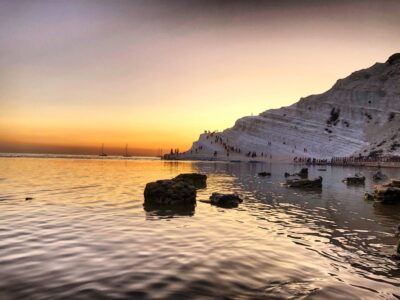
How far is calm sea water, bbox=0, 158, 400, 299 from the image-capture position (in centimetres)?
1041

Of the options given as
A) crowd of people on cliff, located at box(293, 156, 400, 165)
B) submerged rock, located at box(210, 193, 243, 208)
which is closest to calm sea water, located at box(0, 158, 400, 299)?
submerged rock, located at box(210, 193, 243, 208)

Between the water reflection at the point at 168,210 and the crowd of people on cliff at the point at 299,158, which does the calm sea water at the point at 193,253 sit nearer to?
the water reflection at the point at 168,210

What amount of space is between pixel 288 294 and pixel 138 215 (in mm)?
12763

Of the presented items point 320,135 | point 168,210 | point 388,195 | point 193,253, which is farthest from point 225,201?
point 320,135

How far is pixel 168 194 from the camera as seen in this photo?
2711cm

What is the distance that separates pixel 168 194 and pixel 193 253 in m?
13.3

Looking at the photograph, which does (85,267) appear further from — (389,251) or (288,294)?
(389,251)

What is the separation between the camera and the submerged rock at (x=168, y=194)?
2684cm

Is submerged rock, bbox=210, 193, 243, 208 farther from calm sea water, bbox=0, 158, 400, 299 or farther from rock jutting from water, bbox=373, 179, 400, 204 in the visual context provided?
rock jutting from water, bbox=373, 179, 400, 204

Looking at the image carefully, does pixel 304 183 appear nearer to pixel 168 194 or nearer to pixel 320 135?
pixel 168 194

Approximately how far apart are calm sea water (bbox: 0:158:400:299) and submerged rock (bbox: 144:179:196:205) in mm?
2616

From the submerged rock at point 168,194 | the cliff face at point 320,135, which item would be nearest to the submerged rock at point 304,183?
the submerged rock at point 168,194

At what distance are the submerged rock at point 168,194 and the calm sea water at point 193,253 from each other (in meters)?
2.62

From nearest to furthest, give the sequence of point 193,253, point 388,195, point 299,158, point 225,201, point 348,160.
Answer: point 193,253, point 225,201, point 388,195, point 348,160, point 299,158
